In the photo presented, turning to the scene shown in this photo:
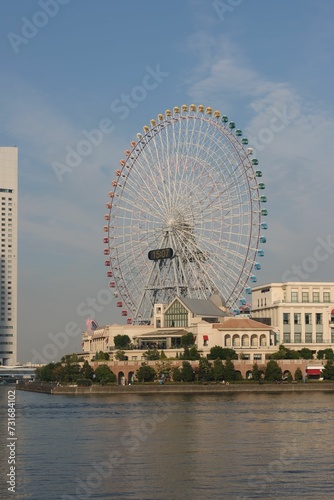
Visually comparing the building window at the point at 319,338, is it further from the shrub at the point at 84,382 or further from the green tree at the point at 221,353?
the shrub at the point at 84,382

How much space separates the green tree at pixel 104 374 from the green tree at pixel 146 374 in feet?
12.8

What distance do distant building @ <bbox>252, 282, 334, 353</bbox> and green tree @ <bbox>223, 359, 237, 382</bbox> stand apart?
15300 mm

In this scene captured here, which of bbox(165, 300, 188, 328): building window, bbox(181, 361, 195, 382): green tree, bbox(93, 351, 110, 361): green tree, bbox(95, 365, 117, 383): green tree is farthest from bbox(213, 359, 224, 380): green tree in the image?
bbox(93, 351, 110, 361): green tree

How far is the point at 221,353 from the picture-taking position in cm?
12238

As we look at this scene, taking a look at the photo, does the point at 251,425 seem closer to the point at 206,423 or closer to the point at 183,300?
the point at 206,423

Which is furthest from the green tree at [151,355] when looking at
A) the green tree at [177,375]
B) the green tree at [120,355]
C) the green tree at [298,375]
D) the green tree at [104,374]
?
the green tree at [298,375]

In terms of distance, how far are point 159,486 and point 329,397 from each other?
197 ft

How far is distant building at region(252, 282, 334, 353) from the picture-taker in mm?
133000

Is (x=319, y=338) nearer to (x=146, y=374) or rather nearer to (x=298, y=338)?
(x=298, y=338)

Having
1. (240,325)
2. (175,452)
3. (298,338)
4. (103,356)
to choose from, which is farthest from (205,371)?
(175,452)

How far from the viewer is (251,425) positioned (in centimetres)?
6694

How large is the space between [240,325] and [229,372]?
12508 mm

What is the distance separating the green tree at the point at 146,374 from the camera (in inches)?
4717

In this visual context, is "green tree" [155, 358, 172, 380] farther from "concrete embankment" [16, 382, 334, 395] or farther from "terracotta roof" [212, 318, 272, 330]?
"terracotta roof" [212, 318, 272, 330]
